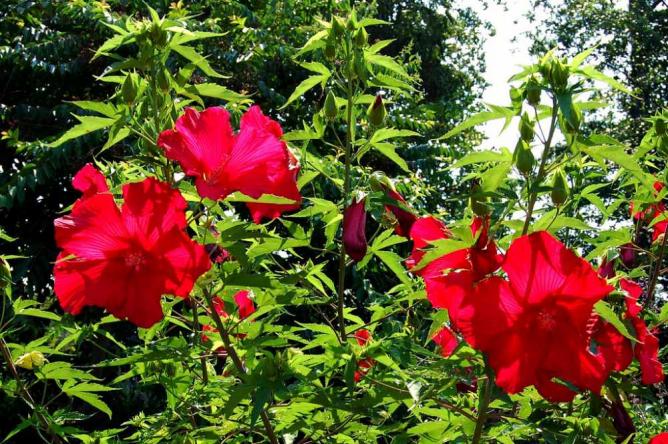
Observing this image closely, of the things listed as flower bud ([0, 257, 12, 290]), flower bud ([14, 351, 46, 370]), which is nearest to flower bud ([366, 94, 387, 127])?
flower bud ([0, 257, 12, 290])

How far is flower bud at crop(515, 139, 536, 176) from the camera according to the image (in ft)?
3.67

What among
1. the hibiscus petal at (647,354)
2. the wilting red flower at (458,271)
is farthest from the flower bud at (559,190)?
the hibiscus petal at (647,354)

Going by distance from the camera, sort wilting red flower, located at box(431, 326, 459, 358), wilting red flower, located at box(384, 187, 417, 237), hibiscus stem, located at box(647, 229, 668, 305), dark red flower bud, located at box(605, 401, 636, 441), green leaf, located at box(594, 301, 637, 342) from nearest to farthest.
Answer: green leaf, located at box(594, 301, 637, 342) < dark red flower bud, located at box(605, 401, 636, 441) < wilting red flower, located at box(384, 187, 417, 237) < wilting red flower, located at box(431, 326, 459, 358) < hibiscus stem, located at box(647, 229, 668, 305)

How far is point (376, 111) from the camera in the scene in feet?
4.84

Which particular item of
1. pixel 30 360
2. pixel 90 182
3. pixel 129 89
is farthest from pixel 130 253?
pixel 30 360

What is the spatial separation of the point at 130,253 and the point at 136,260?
1 cm

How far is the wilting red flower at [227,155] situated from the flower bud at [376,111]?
10.5 inches

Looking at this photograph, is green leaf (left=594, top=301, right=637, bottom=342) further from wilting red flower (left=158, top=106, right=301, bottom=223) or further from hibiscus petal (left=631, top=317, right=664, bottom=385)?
wilting red flower (left=158, top=106, right=301, bottom=223)

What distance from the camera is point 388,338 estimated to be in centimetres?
147

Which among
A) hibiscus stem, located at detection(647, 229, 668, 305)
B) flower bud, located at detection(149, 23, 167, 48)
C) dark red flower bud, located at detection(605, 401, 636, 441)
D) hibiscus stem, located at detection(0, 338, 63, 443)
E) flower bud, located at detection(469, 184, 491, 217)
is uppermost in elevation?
flower bud, located at detection(149, 23, 167, 48)

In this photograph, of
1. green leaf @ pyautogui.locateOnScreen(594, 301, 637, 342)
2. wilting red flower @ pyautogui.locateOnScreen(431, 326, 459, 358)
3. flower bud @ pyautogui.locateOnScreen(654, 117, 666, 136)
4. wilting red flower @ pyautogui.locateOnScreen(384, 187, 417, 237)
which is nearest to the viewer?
green leaf @ pyautogui.locateOnScreen(594, 301, 637, 342)

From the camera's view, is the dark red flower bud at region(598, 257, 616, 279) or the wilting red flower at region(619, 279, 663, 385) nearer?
the wilting red flower at region(619, 279, 663, 385)

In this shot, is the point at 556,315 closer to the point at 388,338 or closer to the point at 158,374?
the point at 388,338

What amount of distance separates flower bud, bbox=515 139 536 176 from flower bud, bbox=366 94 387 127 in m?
0.40
